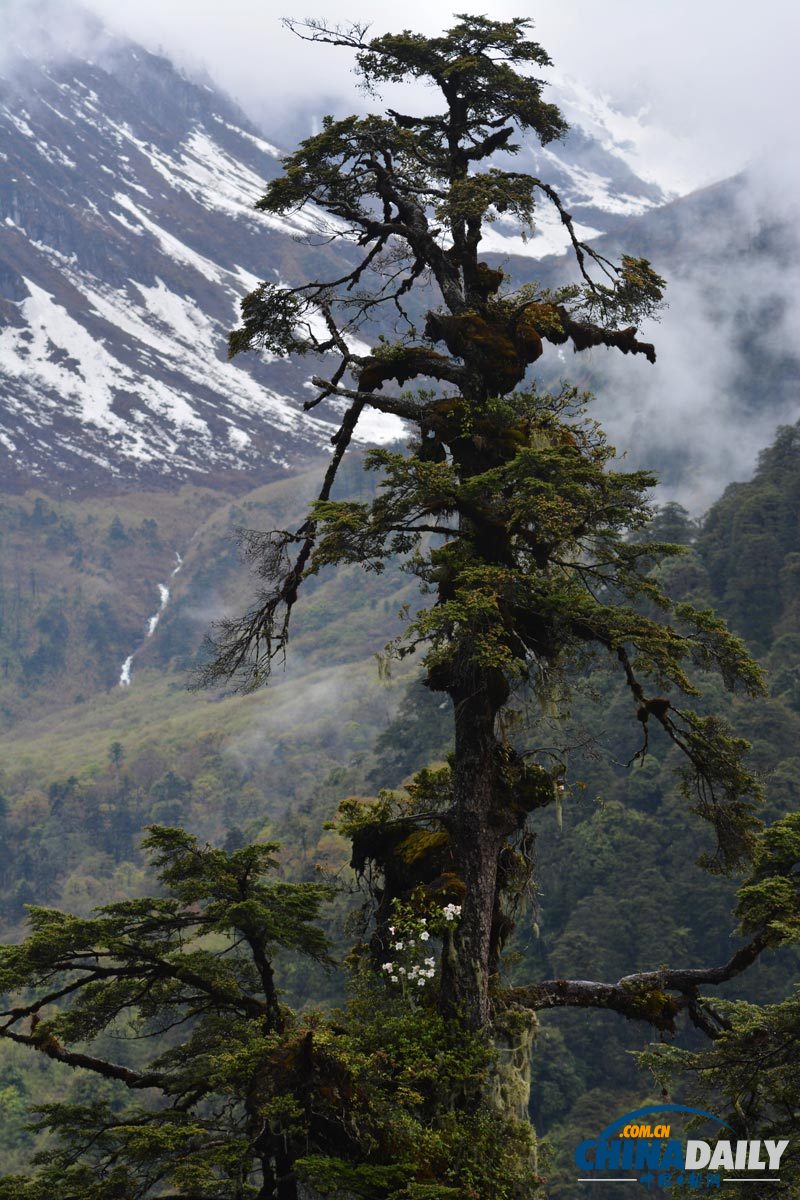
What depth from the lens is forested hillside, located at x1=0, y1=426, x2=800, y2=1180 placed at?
52031 mm

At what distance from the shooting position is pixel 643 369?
597 feet

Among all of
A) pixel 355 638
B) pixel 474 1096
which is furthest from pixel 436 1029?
pixel 355 638

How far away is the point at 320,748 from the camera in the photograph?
418ft

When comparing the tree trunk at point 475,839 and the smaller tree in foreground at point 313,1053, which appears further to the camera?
the tree trunk at point 475,839

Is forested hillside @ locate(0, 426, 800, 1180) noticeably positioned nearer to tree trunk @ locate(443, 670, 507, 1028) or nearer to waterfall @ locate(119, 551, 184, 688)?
tree trunk @ locate(443, 670, 507, 1028)

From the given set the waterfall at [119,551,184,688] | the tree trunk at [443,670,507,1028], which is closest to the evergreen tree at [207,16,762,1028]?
the tree trunk at [443,670,507,1028]

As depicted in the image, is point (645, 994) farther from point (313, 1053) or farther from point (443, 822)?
point (313, 1053)

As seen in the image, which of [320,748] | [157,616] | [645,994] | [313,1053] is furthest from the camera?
[157,616]

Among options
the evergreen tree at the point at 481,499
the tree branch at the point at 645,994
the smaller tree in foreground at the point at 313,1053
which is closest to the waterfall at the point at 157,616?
the evergreen tree at the point at 481,499

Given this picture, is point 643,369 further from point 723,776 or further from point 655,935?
point 723,776

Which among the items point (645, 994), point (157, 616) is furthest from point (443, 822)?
point (157, 616)

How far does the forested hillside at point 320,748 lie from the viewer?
171ft

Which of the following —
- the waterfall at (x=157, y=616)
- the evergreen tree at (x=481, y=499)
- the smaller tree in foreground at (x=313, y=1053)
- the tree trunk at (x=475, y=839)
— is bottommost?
the smaller tree in foreground at (x=313, y=1053)

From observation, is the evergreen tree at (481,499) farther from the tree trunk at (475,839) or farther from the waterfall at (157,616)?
the waterfall at (157,616)
